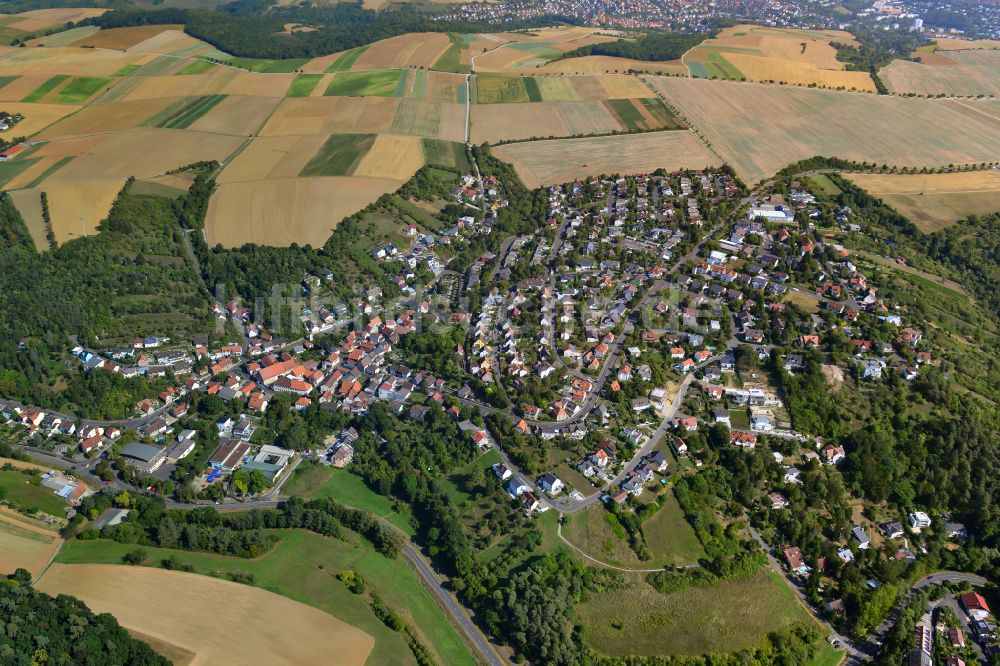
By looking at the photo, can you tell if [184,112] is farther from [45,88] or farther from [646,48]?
[646,48]

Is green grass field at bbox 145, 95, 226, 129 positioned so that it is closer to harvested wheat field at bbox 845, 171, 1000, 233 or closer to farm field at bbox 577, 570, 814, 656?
harvested wheat field at bbox 845, 171, 1000, 233

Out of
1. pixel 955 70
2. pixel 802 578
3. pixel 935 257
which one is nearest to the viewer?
pixel 802 578

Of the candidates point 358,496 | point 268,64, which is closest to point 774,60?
point 268,64

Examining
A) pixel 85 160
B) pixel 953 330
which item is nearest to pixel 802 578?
pixel 953 330

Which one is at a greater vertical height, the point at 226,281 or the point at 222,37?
the point at 222,37

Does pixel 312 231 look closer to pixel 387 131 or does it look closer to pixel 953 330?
pixel 387 131

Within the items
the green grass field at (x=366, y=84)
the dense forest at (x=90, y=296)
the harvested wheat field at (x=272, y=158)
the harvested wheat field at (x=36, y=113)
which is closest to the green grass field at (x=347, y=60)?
the green grass field at (x=366, y=84)

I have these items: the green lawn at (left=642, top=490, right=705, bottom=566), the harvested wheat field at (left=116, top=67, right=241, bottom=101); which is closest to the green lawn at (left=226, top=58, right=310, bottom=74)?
the harvested wheat field at (left=116, top=67, right=241, bottom=101)
